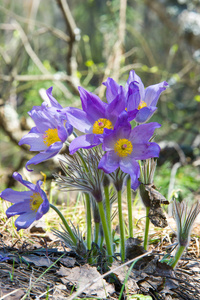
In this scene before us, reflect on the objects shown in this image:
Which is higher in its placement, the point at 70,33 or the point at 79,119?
the point at 70,33

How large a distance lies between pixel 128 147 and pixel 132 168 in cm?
8

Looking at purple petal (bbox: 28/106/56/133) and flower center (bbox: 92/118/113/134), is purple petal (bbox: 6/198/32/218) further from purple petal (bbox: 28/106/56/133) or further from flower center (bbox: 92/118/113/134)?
flower center (bbox: 92/118/113/134)

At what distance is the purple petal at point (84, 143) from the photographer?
1011 millimetres

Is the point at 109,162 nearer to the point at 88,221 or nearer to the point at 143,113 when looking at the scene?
the point at 143,113

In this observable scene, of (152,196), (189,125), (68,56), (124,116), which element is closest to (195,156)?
(189,125)

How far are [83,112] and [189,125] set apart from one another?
335 centimetres

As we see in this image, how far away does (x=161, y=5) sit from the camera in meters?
4.15

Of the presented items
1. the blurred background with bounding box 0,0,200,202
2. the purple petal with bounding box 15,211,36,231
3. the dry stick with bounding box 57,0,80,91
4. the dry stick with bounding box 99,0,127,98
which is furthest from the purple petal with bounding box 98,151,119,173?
the dry stick with bounding box 57,0,80,91

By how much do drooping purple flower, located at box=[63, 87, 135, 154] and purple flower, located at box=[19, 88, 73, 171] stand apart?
4 centimetres

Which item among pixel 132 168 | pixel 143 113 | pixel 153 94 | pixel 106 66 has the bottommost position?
pixel 132 168

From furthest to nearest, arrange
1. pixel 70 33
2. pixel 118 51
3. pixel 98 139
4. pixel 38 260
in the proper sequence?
1. pixel 118 51
2. pixel 70 33
3. pixel 38 260
4. pixel 98 139

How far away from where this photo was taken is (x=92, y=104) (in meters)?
1.10

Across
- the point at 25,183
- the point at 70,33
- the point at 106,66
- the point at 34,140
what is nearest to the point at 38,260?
the point at 25,183

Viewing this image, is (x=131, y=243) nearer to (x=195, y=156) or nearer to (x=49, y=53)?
(x=195, y=156)
